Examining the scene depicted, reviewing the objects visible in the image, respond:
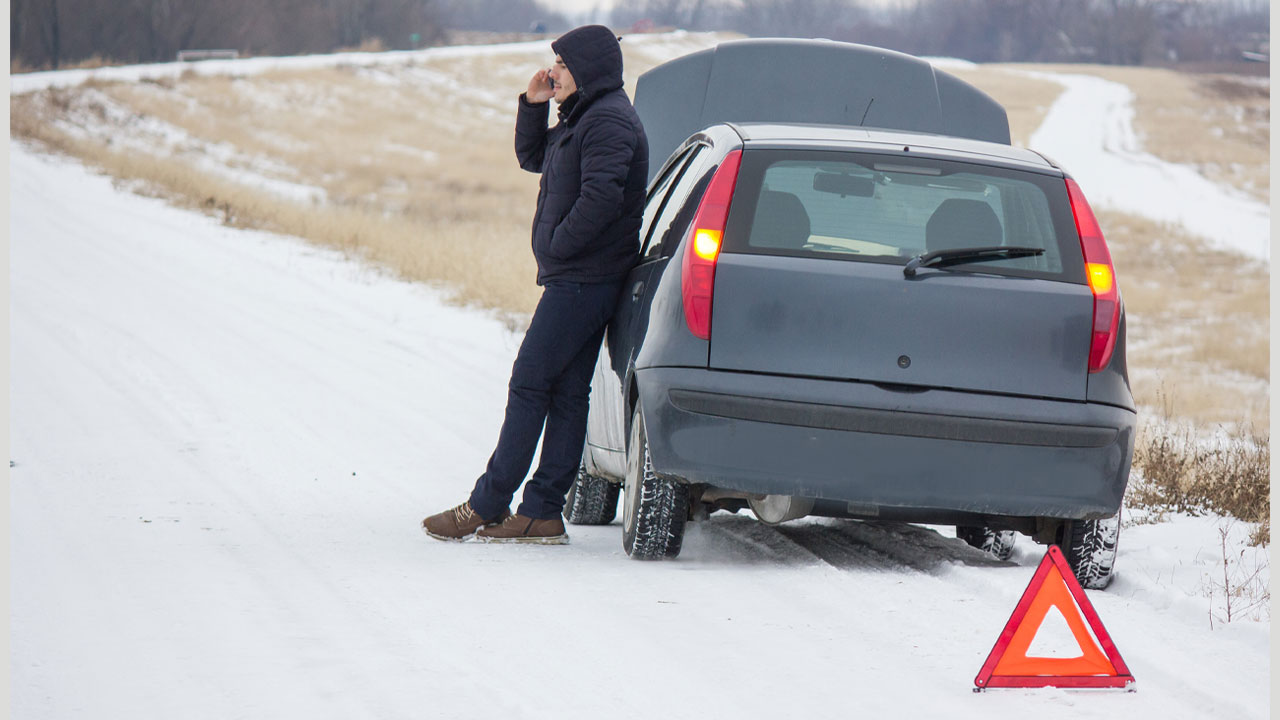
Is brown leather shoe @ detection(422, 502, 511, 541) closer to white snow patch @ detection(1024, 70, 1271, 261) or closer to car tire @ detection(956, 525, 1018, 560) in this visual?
car tire @ detection(956, 525, 1018, 560)

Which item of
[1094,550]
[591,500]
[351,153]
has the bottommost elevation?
[351,153]

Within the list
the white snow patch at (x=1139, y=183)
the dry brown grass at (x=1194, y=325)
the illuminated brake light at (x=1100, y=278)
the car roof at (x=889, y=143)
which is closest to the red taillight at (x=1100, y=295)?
the illuminated brake light at (x=1100, y=278)

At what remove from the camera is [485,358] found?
11211mm

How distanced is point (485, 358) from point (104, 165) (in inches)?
689

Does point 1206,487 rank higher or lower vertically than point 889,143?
lower

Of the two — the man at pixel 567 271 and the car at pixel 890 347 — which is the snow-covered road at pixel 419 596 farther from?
the car at pixel 890 347

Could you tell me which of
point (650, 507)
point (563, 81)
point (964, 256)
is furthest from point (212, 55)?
point (964, 256)

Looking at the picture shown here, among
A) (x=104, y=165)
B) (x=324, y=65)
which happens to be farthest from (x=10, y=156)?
(x=324, y=65)

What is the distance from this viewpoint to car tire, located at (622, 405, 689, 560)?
5035mm

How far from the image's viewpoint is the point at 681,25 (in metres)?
134

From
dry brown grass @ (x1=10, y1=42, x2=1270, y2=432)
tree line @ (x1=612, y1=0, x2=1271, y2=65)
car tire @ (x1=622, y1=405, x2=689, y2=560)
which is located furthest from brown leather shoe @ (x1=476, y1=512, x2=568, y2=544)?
tree line @ (x1=612, y1=0, x2=1271, y2=65)

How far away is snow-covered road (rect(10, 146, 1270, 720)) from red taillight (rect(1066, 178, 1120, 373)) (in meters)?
0.84

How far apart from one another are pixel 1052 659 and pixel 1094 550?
1319 millimetres

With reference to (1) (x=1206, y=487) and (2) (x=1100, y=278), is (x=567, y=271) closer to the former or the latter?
(2) (x=1100, y=278)
